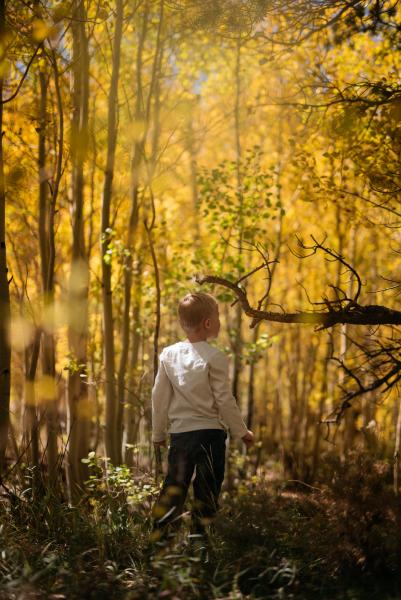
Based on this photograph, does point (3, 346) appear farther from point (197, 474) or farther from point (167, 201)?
point (167, 201)

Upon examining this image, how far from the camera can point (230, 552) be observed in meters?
3.26

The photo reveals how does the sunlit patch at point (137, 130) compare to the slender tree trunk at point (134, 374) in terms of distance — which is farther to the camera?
the slender tree trunk at point (134, 374)

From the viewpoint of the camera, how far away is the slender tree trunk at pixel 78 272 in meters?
5.98

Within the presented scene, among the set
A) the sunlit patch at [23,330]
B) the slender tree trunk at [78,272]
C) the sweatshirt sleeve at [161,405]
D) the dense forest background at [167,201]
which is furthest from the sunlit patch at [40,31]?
the sunlit patch at [23,330]

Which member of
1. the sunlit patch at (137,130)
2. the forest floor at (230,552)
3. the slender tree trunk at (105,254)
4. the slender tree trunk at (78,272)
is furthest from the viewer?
the sunlit patch at (137,130)

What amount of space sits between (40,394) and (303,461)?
5.79 m

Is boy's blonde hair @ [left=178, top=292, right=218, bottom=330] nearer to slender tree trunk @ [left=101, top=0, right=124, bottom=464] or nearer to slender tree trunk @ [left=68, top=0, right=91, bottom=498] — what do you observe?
slender tree trunk @ [left=101, top=0, right=124, bottom=464]

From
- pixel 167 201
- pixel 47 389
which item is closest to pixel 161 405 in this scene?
pixel 47 389

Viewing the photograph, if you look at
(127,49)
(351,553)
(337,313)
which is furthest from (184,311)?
(127,49)

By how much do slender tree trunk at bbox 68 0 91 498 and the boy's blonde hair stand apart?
2320mm

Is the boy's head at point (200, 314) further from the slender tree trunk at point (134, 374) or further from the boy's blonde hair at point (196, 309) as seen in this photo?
the slender tree trunk at point (134, 374)

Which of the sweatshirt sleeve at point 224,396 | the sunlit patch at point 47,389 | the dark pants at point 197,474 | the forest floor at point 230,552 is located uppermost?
the sweatshirt sleeve at point 224,396

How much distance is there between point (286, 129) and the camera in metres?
11.2

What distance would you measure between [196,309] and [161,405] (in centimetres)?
65
